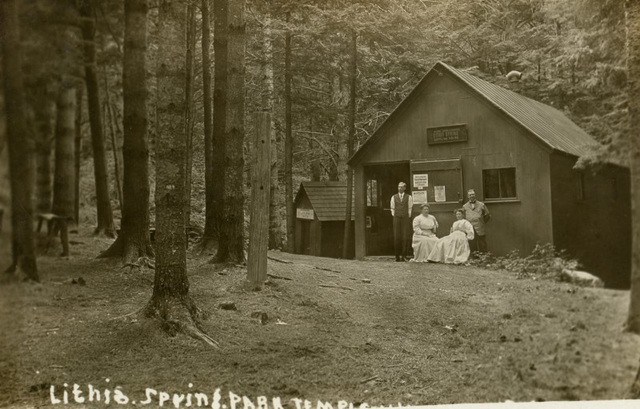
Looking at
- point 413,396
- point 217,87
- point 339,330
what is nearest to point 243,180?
point 217,87

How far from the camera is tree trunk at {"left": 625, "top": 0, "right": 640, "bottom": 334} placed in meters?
3.08

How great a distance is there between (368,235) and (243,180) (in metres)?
0.76

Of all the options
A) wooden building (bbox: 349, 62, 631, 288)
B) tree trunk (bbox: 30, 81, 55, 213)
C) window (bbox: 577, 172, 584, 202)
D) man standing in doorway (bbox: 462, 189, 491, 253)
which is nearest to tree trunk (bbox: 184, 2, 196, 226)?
tree trunk (bbox: 30, 81, 55, 213)

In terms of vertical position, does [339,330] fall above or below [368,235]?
below

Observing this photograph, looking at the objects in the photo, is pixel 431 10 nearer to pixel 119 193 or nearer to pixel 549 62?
pixel 549 62

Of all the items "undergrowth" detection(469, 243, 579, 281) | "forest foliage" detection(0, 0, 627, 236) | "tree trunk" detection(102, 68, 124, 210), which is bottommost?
"undergrowth" detection(469, 243, 579, 281)

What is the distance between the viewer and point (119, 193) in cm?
314

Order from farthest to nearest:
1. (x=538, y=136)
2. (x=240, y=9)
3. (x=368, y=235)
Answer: (x=240, y=9)
(x=368, y=235)
(x=538, y=136)

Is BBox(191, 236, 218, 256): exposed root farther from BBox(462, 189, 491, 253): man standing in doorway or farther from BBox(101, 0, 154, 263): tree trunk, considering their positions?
BBox(462, 189, 491, 253): man standing in doorway

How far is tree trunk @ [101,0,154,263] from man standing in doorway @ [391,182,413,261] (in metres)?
1.29

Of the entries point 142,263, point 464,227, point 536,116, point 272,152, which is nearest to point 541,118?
point 536,116

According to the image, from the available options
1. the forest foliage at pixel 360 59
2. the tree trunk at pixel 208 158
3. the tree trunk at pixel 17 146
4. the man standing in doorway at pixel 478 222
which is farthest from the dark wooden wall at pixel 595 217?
the tree trunk at pixel 17 146

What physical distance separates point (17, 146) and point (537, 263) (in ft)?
8.64

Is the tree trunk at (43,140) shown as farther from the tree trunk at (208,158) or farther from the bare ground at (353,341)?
the tree trunk at (208,158)
